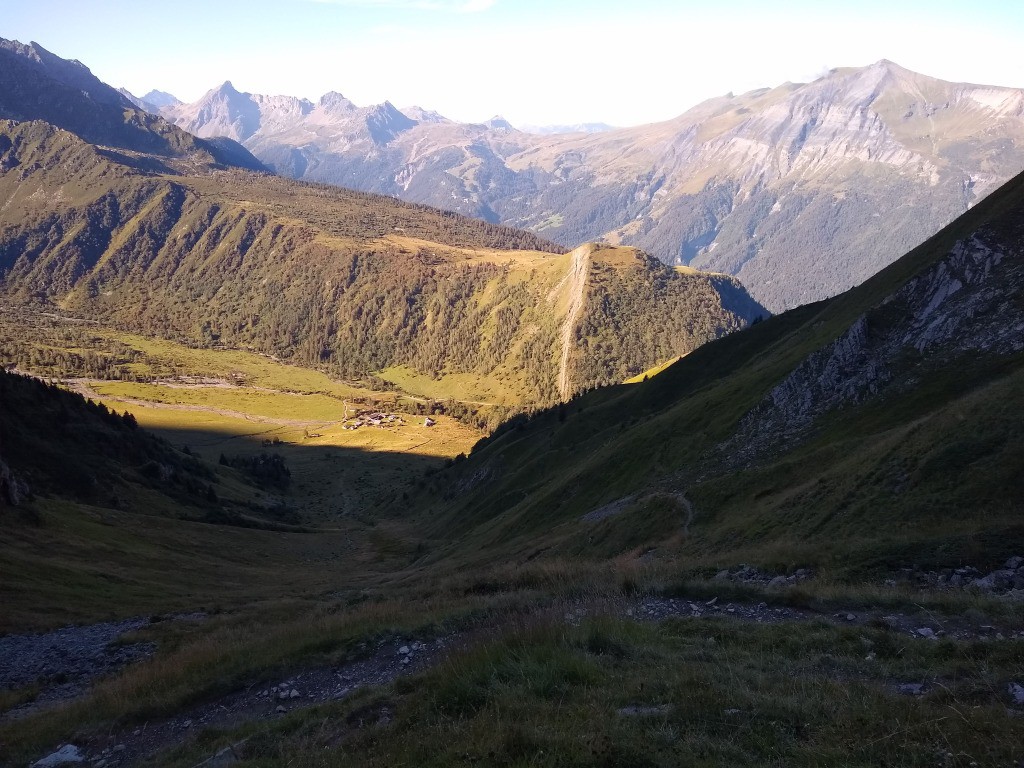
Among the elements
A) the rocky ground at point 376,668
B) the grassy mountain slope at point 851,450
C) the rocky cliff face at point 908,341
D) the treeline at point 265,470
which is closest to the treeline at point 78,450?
the treeline at point 265,470

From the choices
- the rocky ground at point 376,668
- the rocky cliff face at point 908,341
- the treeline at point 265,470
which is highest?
the rocky cliff face at point 908,341

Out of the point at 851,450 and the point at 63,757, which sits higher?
the point at 851,450

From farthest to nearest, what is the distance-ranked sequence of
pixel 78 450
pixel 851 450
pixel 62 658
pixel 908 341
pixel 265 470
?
pixel 265 470 < pixel 78 450 < pixel 908 341 < pixel 851 450 < pixel 62 658

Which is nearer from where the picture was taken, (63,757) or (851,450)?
(63,757)

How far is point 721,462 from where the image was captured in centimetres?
4366

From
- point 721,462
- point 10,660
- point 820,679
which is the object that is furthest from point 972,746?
point 721,462

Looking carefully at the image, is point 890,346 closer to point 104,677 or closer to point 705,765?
point 705,765

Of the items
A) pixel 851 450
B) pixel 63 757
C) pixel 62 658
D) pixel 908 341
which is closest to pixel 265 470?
pixel 62 658

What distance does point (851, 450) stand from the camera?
31.6 metres

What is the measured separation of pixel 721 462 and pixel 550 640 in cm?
3475

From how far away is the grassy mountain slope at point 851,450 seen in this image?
21.2 metres

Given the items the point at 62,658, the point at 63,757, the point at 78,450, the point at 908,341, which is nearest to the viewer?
the point at 63,757

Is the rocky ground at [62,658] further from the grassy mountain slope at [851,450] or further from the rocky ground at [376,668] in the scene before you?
the grassy mountain slope at [851,450]

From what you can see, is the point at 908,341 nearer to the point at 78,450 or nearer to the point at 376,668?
the point at 376,668
